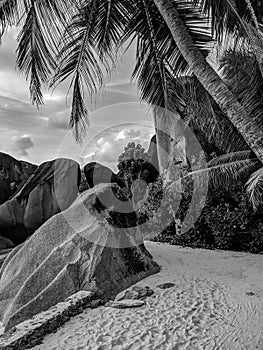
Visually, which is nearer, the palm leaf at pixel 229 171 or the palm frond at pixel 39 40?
A: the palm frond at pixel 39 40

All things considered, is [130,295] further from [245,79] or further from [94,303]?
[245,79]

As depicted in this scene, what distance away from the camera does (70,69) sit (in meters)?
8.02

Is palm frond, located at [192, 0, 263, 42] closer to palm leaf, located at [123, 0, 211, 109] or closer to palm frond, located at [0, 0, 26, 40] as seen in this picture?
palm leaf, located at [123, 0, 211, 109]

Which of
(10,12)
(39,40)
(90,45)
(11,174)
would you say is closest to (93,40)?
(90,45)

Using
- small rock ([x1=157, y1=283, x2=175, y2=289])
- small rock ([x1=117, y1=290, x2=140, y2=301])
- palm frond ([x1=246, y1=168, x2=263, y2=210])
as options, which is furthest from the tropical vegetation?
small rock ([x1=117, y1=290, x2=140, y2=301])

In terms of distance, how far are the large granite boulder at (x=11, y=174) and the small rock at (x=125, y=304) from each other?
995 cm

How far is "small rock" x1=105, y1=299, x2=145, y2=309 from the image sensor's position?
229 inches

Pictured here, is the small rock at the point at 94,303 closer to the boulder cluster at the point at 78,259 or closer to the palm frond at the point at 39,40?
the boulder cluster at the point at 78,259

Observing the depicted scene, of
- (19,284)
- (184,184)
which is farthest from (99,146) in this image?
(19,284)

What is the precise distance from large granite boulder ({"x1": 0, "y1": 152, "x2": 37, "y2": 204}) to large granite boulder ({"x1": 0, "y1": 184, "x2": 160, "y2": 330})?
7233 millimetres

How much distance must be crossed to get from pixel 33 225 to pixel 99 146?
3689mm

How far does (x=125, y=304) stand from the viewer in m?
5.86

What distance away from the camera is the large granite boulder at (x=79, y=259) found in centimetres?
630

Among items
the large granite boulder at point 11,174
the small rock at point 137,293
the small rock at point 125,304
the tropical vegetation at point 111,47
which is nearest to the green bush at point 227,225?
the tropical vegetation at point 111,47
